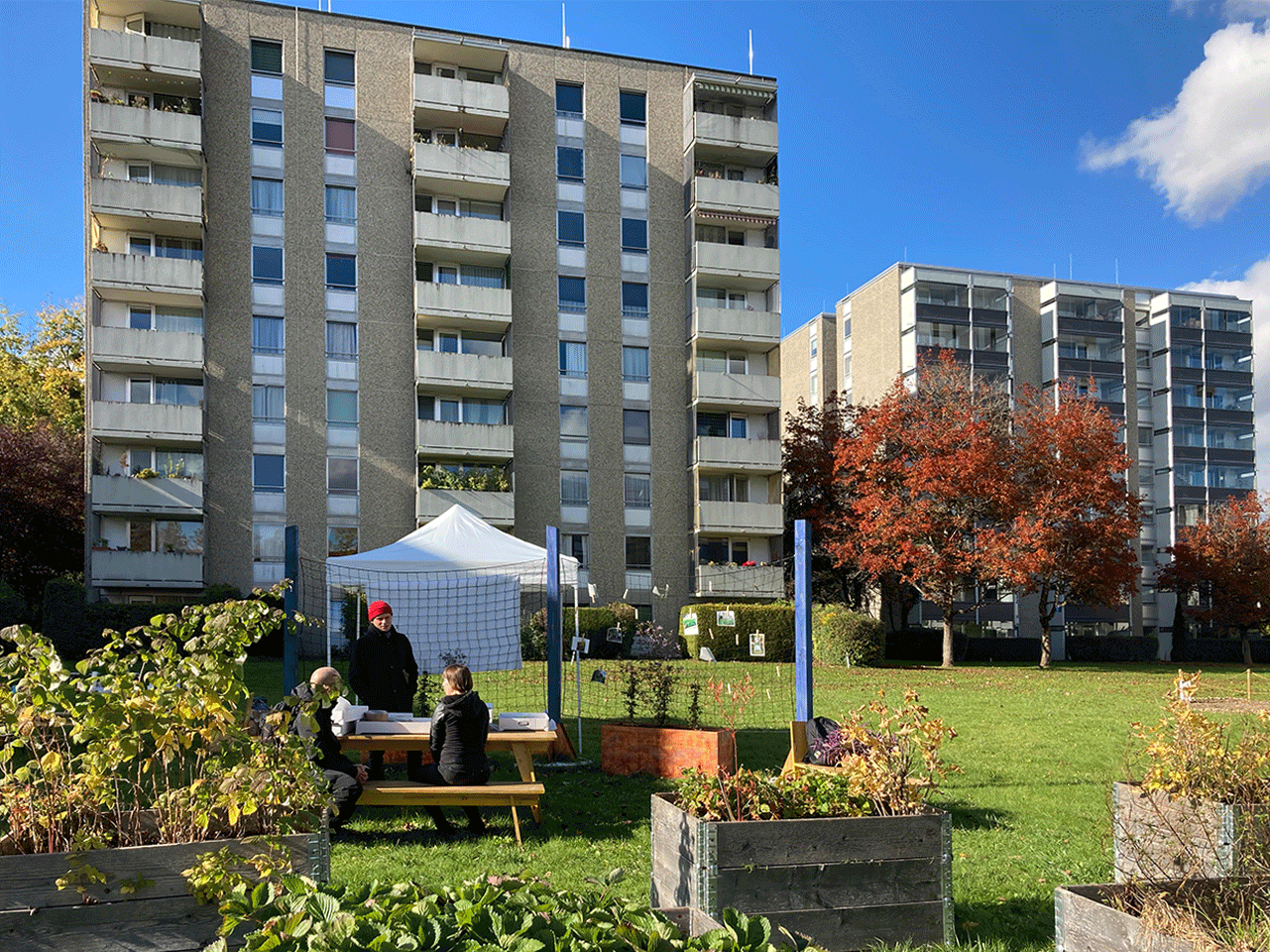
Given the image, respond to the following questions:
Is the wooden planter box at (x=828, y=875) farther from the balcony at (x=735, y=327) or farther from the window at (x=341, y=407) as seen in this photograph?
the balcony at (x=735, y=327)

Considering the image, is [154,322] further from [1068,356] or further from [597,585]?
[1068,356]

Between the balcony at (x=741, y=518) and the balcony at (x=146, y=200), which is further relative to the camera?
the balcony at (x=741, y=518)

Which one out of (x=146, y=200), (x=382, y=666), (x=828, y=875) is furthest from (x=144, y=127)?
(x=828, y=875)

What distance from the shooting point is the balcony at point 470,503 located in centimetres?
3139

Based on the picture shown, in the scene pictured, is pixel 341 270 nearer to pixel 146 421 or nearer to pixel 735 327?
pixel 146 421

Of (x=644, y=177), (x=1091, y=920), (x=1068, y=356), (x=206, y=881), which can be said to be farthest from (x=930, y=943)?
(x=1068, y=356)

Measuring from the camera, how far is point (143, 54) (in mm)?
30078

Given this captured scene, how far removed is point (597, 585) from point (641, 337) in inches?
326

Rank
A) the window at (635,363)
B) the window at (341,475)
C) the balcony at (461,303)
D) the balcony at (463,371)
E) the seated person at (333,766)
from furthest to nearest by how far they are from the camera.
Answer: the window at (635,363) < the balcony at (461,303) < the balcony at (463,371) < the window at (341,475) < the seated person at (333,766)

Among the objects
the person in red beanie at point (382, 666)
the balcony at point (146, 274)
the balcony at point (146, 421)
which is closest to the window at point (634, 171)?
the balcony at point (146, 274)

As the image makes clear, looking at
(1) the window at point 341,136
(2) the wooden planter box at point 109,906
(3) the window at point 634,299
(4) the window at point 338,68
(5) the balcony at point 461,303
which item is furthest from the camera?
(3) the window at point 634,299

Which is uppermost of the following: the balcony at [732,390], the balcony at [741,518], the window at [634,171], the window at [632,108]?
the window at [632,108]

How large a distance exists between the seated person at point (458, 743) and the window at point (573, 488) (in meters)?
25.6

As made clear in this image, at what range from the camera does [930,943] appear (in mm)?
5090
